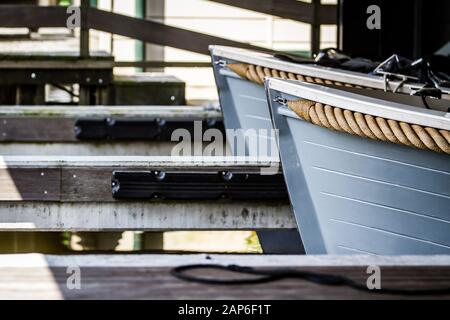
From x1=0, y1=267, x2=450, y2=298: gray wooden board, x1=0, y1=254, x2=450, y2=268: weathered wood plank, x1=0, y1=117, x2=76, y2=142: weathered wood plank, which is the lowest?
x1=0, y1=267, x2=450, y2=298: gray wooden board

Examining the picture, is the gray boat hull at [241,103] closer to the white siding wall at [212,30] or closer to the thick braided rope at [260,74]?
the thick braided rope at [260,74]

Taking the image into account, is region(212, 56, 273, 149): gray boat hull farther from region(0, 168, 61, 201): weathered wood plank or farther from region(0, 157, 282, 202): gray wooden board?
region(0, 168, 61, 201): weathered wood plank

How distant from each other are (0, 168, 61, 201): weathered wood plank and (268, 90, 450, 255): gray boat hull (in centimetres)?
A: 116

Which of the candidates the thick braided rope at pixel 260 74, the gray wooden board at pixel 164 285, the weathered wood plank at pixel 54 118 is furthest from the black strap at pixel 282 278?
the weathered wood plank at pixel 54 118

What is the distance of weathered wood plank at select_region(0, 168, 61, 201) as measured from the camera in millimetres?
5840

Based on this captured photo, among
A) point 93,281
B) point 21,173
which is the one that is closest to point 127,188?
point 21,173

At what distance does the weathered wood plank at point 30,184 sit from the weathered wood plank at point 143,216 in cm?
4

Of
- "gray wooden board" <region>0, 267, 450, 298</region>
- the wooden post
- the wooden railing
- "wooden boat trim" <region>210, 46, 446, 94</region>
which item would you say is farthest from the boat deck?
the wooden railing

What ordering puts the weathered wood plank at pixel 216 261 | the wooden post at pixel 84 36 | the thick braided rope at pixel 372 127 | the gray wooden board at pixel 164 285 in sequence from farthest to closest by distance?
the wooden post at pixel 84 36
the thick braided rope at pixel 372 127
the weathered wood plank at pixel 216 261
the gray wooden board at pixel 164 285

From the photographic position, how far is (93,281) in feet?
11.1

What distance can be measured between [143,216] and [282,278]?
2606mm

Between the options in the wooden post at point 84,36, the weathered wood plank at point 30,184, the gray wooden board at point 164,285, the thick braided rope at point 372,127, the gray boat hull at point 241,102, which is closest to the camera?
the gray wooden board at point 164,285

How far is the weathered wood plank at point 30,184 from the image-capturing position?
230 inches
